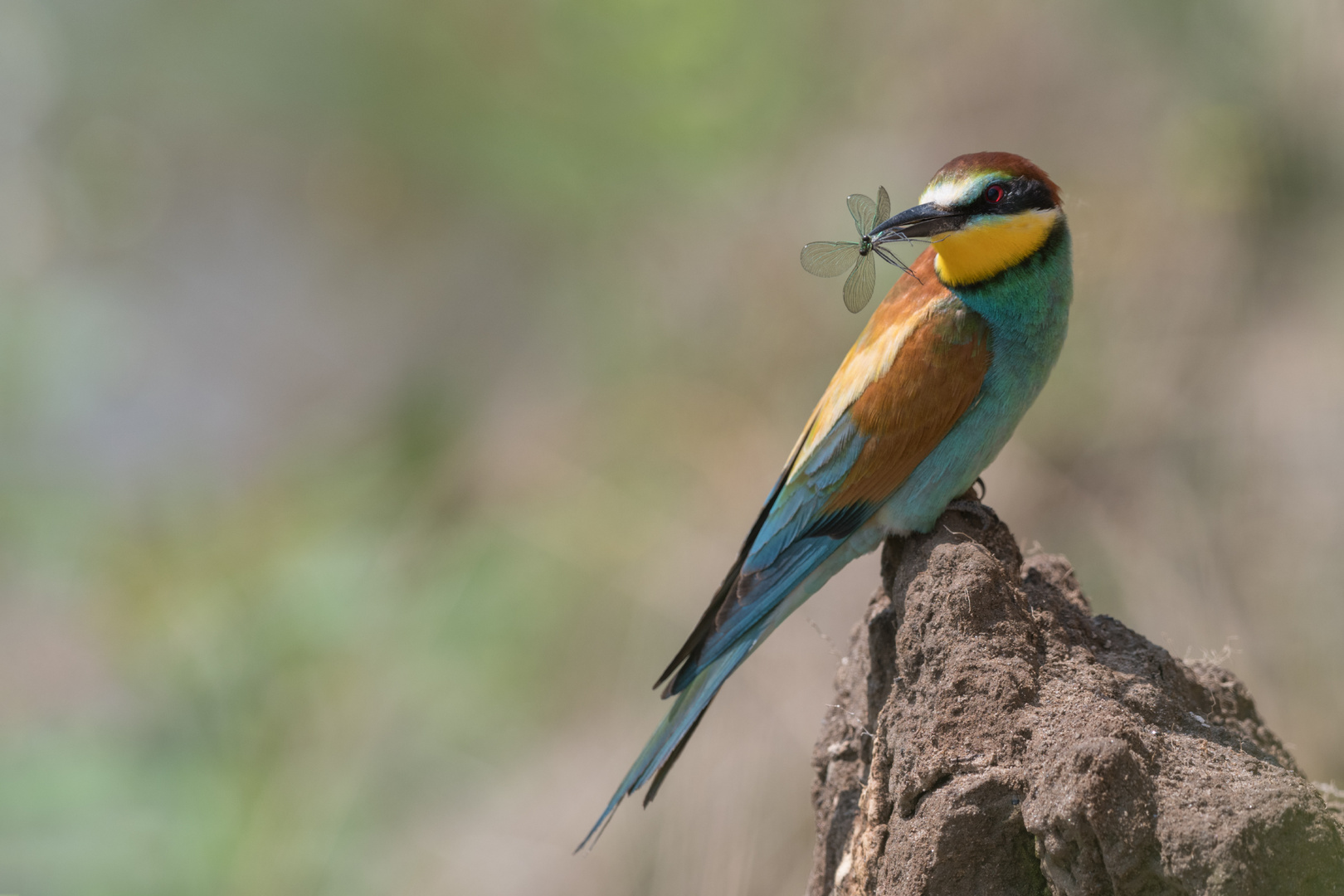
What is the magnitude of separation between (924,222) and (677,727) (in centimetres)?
134

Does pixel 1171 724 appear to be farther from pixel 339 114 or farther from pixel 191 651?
pixel 339 114

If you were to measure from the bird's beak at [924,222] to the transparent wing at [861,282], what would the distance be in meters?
0.10

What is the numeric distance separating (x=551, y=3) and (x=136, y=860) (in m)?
7.78

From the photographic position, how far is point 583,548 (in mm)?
6551

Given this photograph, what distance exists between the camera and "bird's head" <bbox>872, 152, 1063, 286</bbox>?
275 cm

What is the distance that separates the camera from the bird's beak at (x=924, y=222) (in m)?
2.74

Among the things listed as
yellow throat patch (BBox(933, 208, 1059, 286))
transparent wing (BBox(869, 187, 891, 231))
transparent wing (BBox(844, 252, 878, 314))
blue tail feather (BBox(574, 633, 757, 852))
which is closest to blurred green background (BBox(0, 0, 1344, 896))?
blue tail feather (BBox(574, 633, 757, 852))

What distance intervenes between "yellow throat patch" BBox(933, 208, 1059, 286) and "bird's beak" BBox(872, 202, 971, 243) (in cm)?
2

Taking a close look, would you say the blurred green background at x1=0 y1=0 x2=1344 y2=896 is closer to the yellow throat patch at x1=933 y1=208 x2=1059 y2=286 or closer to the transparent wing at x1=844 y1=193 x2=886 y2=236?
the yellow throat patch at x1=933 y1=208 x2=1059 y2=286

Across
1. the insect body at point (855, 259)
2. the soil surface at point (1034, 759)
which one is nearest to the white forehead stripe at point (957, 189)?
the insect body at point (855, 259)

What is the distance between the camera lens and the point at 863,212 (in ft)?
9.77

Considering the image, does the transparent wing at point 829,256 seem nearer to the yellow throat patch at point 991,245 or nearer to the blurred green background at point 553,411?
the yellow throat patch at point 991,245

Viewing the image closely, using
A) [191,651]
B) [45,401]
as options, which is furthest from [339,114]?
[191,651]

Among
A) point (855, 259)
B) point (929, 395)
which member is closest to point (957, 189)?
point (855, 259)
